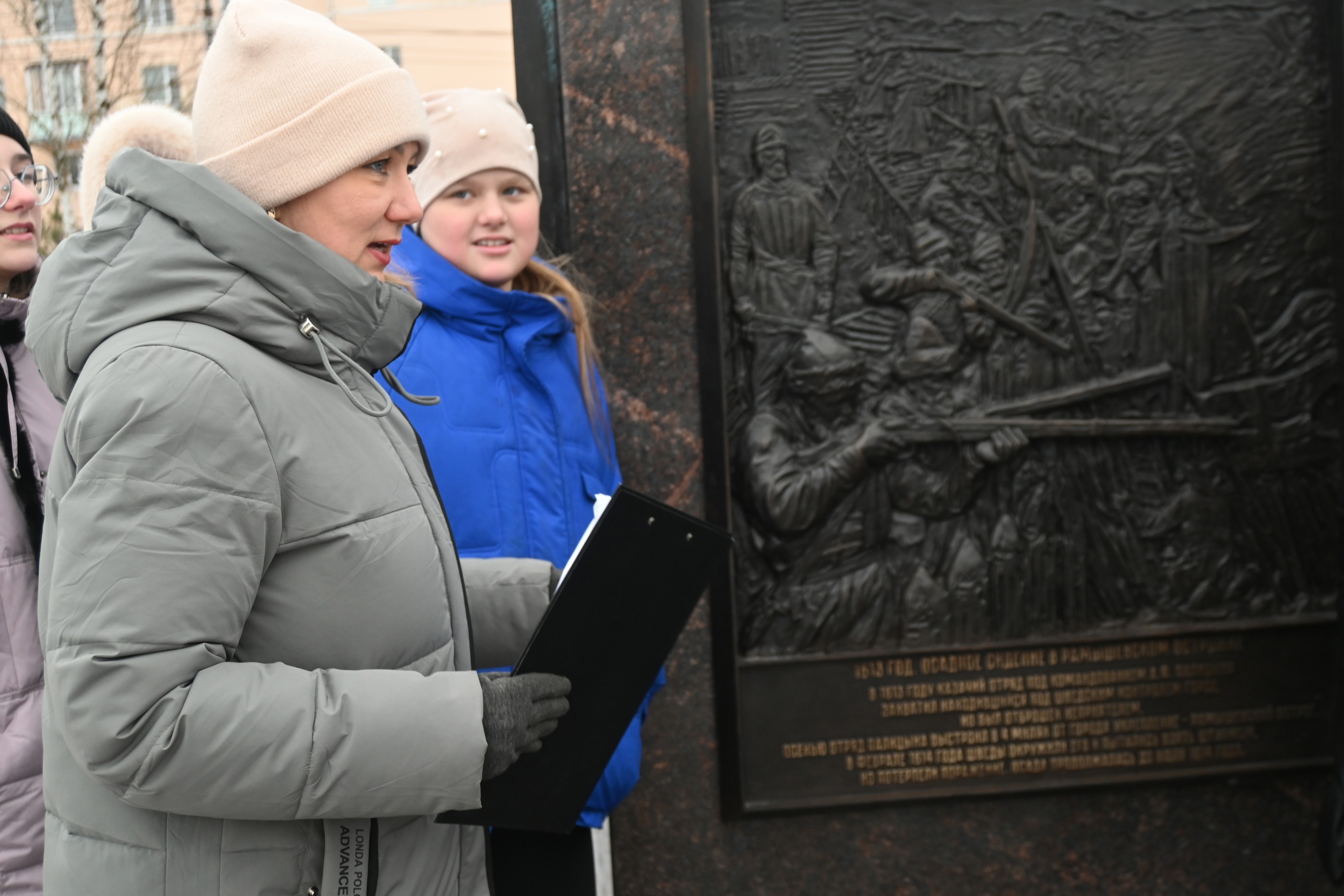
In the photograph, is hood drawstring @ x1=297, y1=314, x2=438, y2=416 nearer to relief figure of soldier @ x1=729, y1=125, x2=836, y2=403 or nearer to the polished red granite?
the polished red granite

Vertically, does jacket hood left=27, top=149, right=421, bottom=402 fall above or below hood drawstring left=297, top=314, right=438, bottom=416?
above

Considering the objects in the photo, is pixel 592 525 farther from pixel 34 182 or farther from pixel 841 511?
pixel 841 511

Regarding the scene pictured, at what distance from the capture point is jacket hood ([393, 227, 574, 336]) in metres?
2.40

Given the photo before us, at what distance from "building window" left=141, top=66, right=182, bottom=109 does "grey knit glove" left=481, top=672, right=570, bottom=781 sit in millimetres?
7591

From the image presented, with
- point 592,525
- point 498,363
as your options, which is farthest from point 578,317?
point 592,525

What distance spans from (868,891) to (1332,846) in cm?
128

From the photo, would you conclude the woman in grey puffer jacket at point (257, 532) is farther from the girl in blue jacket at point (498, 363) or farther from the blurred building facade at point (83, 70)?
the blurred building facade at point (83, 70)

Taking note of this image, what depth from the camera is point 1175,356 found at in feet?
11.4

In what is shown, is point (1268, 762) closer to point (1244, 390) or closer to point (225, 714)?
point (1244, 390)

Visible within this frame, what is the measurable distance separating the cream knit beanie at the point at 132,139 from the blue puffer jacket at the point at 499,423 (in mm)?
618

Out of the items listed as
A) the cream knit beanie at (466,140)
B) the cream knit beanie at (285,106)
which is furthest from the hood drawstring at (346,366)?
the cream knit beanie at (466,140)

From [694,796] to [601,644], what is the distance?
1839 millimetres

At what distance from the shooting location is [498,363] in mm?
2445

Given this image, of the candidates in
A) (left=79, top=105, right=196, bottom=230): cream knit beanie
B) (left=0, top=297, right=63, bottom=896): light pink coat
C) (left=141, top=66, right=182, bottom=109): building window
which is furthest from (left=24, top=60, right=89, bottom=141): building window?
(left=0, top=297, right=63, bottom=896): light pink coat
